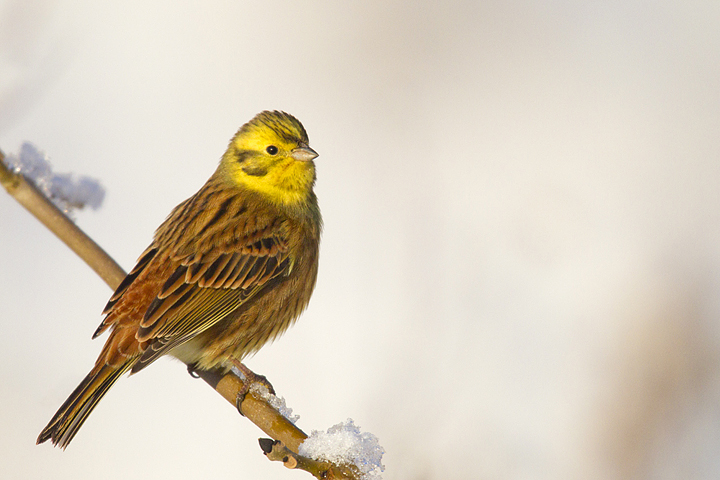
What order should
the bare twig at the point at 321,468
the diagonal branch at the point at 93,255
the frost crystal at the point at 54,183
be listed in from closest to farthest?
1. the bare twig at the point at 321,468
2. the diagonal branch at the point at 93,255
3. the frost crystal at the point at 54,183

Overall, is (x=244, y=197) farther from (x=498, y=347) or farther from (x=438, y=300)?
(x=498, y=347)

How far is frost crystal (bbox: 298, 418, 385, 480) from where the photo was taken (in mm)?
1917

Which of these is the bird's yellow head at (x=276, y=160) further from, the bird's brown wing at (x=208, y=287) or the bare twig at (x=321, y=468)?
the bare twig at (x=321, y=468)

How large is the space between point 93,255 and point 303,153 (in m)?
1.24

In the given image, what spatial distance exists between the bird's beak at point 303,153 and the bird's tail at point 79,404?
1359mm

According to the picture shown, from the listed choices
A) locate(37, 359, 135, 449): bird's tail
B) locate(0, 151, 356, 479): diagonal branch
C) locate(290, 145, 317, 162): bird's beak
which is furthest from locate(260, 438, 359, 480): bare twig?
locate(290, 145, 317, 162): bird's beak

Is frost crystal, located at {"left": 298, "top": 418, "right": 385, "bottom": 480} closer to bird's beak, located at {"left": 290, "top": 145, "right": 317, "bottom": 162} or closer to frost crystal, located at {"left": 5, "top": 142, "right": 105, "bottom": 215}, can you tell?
frost crystal, located at {"left": 5, "top": 142, "right": 105, "bottom": 215}

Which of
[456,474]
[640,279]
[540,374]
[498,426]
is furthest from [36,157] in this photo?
[640,279]

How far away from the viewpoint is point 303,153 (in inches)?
148

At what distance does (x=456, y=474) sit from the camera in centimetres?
326

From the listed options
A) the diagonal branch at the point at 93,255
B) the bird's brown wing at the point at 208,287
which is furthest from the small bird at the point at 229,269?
the diagonal branch at the point at 93,255

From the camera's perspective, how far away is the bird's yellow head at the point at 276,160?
381cm

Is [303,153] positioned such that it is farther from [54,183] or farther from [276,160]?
[54,183]

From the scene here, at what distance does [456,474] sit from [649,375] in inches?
53.3
